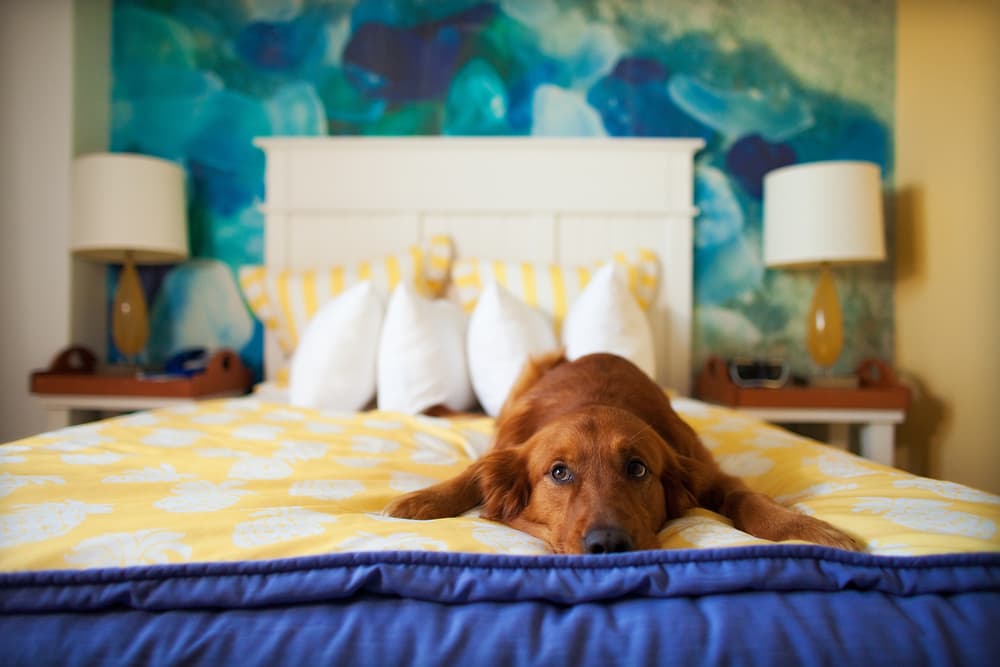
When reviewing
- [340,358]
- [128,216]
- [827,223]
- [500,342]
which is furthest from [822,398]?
[128,216]

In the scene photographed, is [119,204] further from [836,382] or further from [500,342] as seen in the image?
[836,382]

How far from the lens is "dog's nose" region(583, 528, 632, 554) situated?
68cm

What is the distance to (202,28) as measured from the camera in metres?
2.68

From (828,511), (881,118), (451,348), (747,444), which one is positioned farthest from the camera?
(881,118)

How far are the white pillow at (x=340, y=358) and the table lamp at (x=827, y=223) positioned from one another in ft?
5.81

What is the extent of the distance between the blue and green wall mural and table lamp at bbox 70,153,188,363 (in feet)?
0.84

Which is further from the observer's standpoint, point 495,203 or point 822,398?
point 495,203

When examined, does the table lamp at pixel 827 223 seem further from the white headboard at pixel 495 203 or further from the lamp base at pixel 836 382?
the white headboard at pixel 495 203

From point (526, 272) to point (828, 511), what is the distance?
1.68m

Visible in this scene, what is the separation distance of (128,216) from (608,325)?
2.07m

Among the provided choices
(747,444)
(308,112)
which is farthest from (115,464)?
(308,112)

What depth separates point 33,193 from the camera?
2.45 meters

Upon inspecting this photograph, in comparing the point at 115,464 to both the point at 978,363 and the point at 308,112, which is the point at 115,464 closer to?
the point at 308,112

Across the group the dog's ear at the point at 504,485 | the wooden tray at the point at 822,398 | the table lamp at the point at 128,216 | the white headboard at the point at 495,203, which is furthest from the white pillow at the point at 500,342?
the table lamp at the point at 128,216
